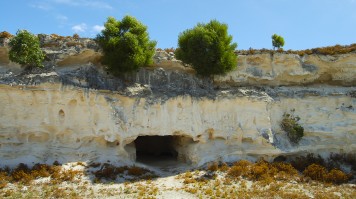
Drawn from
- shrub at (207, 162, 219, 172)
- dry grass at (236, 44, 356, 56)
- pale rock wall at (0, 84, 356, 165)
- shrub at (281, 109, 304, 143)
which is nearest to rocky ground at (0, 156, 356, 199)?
shrub at (207, 162, 219, 172)

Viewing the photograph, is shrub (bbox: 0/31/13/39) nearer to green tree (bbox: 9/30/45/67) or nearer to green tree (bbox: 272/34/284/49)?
green tree (bbox: 9/30/45/67)

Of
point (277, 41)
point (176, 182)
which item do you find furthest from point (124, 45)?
point (277, 41)

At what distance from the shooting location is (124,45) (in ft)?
79.3

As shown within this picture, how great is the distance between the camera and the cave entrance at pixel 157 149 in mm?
28173

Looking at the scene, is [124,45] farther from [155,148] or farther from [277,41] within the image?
[277,41]

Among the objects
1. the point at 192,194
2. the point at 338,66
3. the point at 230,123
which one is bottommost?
the point at 192,194

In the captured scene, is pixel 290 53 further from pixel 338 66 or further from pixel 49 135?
pixel 49 135

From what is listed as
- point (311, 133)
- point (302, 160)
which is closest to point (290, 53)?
point (311, 133)

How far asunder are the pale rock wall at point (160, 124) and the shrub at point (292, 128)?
416 mm

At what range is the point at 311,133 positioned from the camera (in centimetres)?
2572

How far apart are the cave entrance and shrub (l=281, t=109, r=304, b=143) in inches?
319

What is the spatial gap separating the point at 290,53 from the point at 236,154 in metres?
9.67

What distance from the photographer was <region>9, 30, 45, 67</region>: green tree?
22375 mm

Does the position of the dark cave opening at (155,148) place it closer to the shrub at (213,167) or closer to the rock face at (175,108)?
the rock face at (175,108)
